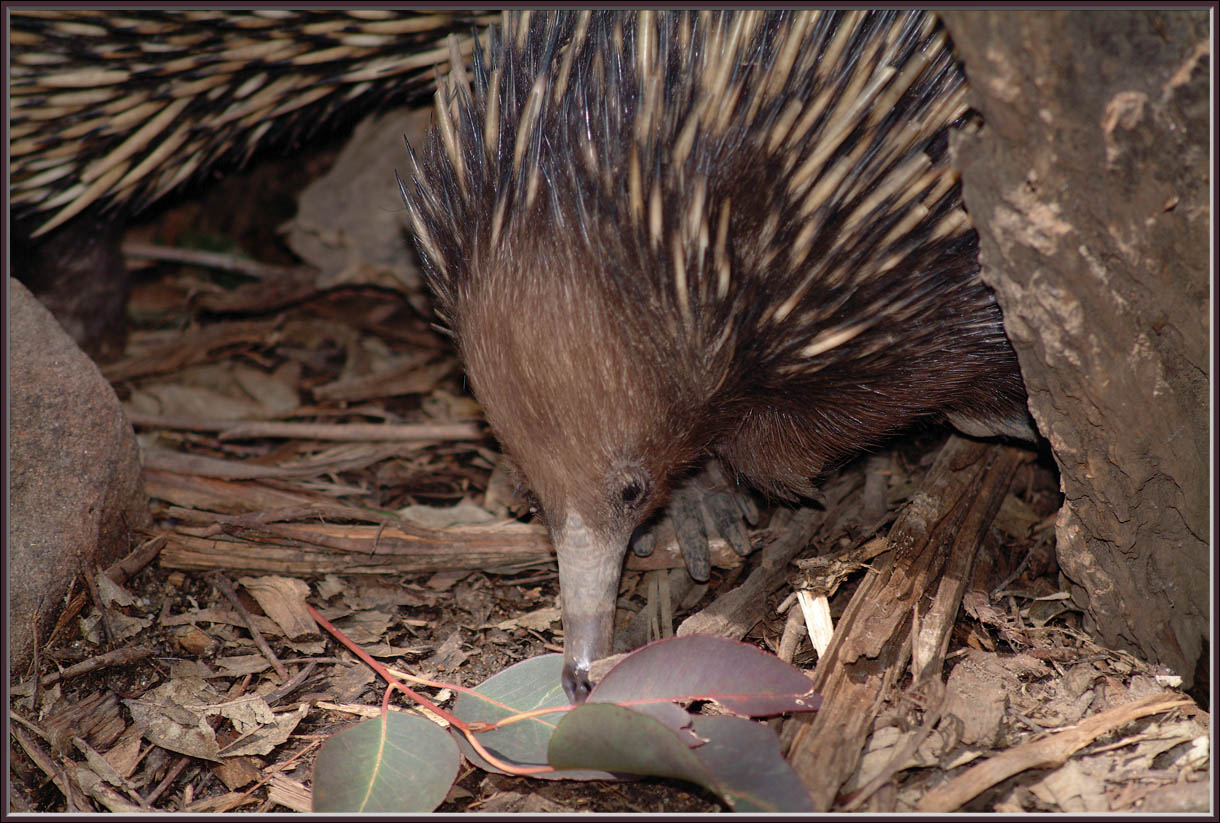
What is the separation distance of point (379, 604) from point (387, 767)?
0.96 m

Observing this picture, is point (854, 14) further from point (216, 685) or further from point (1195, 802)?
point (216, 685)

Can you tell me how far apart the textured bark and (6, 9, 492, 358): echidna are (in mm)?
2099

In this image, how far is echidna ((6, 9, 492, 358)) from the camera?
3504 mm

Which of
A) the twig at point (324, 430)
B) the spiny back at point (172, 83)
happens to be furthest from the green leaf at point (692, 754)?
the spiny back at point (172, 83)

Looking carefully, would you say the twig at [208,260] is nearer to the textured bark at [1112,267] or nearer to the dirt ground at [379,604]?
the dirt ground at [379,604]

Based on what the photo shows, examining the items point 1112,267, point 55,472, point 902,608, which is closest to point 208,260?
point 55,472

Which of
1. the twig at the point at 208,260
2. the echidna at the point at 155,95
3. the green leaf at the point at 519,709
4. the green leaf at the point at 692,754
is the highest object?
the echidna at the point at 155,95

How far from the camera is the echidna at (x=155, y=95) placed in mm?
3504

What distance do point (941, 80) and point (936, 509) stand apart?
1167mm

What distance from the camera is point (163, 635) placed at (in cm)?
297

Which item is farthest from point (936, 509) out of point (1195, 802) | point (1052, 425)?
point (1195, 802)

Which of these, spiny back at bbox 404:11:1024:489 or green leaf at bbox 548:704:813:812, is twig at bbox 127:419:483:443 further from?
green leaf at bbox 548:704:813:812

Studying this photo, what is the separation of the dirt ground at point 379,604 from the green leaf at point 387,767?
0.14 metres

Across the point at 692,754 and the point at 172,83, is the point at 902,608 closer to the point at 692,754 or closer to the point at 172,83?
the point at 692,754
